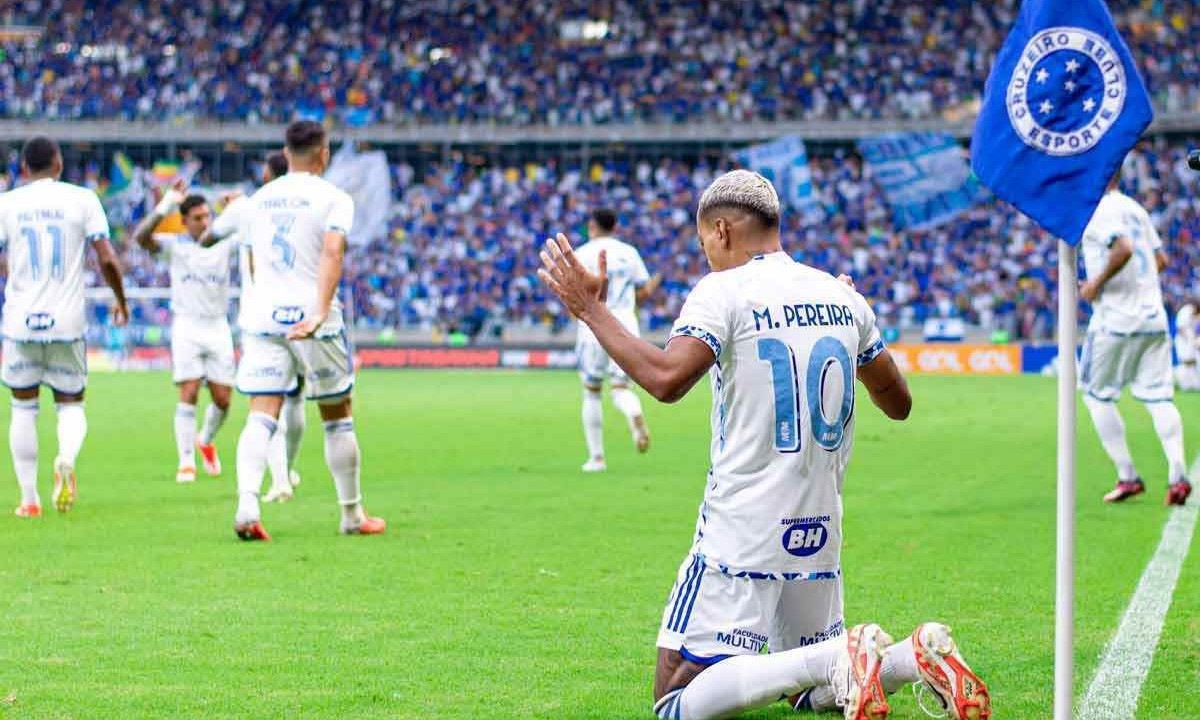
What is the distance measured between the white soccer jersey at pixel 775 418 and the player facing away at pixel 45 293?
7.00 meters

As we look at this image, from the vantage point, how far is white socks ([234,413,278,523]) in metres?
9.75

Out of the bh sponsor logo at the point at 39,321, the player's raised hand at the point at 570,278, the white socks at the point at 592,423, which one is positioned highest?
the player's raised hand at the point at 570,278

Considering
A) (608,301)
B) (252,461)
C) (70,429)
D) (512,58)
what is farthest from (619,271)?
(512,58)

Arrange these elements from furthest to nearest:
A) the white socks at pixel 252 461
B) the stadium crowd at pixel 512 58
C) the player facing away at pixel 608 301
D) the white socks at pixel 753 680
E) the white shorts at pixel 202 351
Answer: the stadium crowd at pixel 512 58
the player facing away at pixel 608 301
the white shorts at pixel 202 351
the white socks at pixel 252 461
the white socks at pixel 753 680

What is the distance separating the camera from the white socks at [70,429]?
11.5m

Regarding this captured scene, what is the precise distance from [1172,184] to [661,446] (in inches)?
1278

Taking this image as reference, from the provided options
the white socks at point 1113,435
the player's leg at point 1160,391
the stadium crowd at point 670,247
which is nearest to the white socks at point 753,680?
the white socks at point 1113,435

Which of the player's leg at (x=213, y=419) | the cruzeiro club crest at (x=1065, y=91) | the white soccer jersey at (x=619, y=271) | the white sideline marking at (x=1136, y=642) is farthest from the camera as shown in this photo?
the white soccer jersey at (x=619, y=271)

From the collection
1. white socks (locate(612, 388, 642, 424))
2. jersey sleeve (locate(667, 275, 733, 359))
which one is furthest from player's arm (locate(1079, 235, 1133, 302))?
jersey sleeve (locate(667, 275, 733, 359))

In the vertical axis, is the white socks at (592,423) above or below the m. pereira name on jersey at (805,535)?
below

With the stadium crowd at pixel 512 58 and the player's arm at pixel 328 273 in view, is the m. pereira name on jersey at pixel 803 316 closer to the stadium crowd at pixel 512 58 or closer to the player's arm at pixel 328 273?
the player's arm at pixel 328 273

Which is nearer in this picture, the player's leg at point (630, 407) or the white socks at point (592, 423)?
the white socks at point (592, 423)

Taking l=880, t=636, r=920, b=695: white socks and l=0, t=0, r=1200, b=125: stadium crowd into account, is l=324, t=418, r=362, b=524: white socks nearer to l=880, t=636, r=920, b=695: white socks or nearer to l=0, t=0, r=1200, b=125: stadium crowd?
l=880, t=636, r=920, b=695: white socks

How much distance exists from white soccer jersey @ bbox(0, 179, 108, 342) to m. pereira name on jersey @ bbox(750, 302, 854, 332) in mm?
7239
